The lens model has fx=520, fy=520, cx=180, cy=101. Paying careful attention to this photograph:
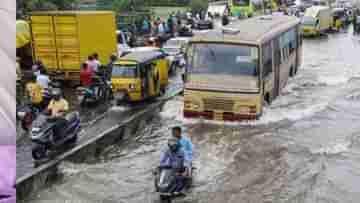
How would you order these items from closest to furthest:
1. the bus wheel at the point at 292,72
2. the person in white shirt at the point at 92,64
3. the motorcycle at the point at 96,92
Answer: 1. the motorcycle at the point at 96,92
2. the person in white shirt at the point at 92,64
3. the bus wheel at the point at 292,72

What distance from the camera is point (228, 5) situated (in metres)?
44.2

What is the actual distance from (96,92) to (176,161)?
6893mm

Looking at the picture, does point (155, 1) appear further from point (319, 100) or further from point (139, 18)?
point (319, 100)

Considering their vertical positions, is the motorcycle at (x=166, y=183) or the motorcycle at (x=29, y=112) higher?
the motorcycle at (x=29, y=112)

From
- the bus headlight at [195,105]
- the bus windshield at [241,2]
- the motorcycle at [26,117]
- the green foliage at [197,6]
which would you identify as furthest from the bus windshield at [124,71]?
the bus windshield at [241,2]

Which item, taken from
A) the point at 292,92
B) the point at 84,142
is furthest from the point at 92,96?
the point at 292,92

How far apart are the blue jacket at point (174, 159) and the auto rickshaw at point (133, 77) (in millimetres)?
5947

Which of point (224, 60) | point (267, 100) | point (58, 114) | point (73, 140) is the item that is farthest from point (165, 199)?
point (267, 100)

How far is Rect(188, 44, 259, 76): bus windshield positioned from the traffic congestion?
0.08 ft

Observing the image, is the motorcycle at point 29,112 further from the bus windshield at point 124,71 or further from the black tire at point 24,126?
the bus windshield at point 124,71

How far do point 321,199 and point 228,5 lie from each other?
37.1 m

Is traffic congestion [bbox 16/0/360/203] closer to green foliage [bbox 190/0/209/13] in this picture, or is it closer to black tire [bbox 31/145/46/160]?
black tire [bbox 31/145/46/160]

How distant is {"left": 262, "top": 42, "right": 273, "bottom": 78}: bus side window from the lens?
1259cm

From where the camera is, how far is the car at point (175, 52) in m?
20.3
